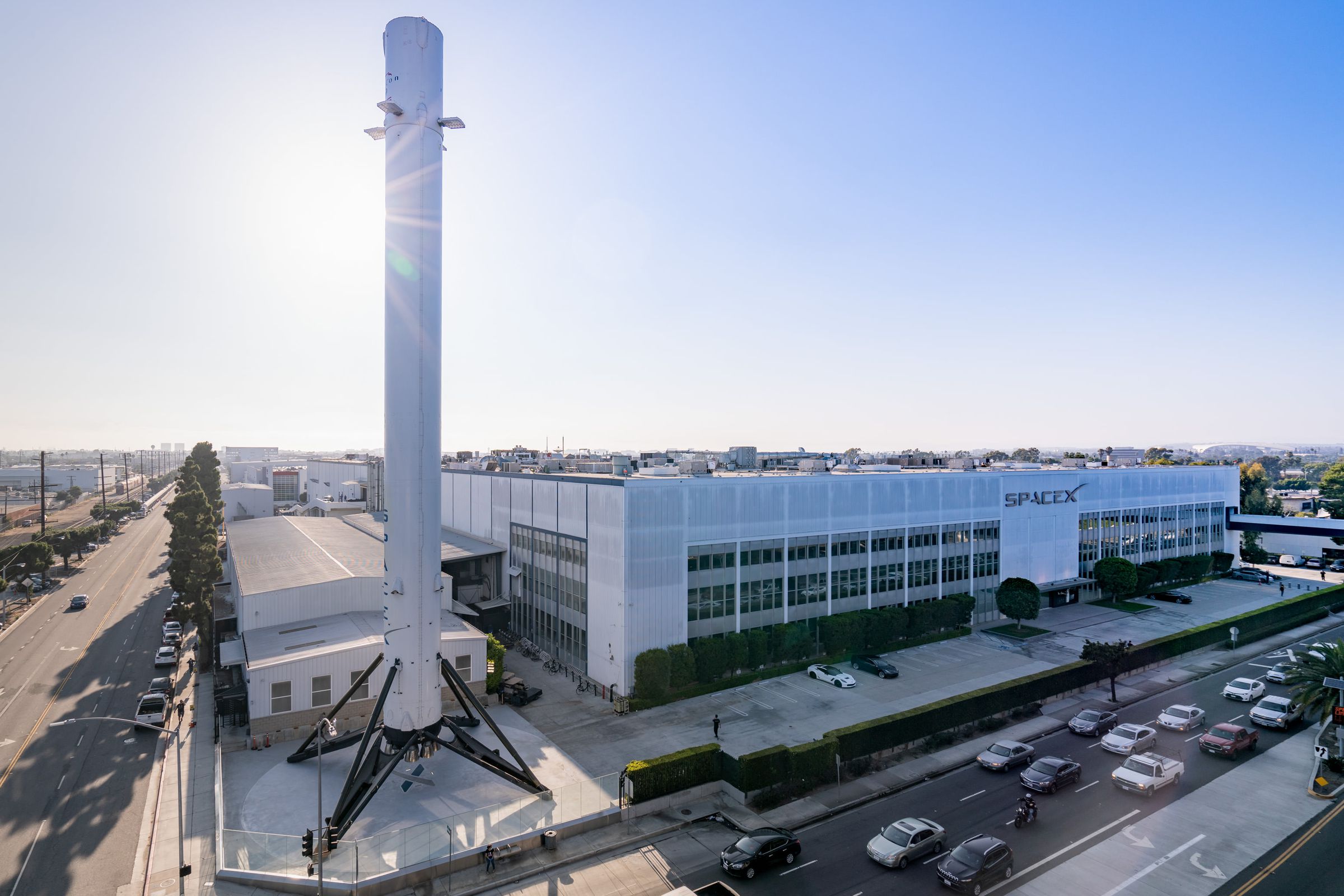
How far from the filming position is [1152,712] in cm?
4378

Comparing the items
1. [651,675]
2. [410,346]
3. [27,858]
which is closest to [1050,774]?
[651,675]

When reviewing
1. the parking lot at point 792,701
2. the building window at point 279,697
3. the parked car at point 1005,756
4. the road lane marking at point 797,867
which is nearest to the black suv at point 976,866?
the road lane marking at point 797,867

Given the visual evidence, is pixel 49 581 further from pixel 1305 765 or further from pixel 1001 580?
pixel 1305 765

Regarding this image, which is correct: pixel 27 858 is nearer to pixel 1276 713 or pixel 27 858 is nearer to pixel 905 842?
pixel 905 842

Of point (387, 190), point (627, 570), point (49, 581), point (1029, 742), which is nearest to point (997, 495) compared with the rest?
point (1029, 742)

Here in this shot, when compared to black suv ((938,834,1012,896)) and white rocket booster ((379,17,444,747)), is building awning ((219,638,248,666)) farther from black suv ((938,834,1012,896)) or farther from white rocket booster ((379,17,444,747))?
black suv ((938,834,1012,896))

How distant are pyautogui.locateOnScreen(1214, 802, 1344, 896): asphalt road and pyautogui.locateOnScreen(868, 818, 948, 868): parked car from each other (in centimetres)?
993

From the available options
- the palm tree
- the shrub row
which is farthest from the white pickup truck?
the shrub row

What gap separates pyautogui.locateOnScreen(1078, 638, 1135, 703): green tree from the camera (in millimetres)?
46125

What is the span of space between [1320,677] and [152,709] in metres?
69.4

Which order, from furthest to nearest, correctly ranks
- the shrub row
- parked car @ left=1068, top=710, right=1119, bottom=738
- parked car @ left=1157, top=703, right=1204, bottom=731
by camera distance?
the shrub row
parked car @ left=1157, top=703, right=1204, bottom=731
parked car @ left=1068, top=710, right=1119, bottom=738

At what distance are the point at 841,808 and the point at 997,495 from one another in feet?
147

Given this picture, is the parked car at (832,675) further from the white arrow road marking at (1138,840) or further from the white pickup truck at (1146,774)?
the white arrow road marking at (1138,840)

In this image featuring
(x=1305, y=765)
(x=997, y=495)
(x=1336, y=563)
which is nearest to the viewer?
(x=1305, y=765)
